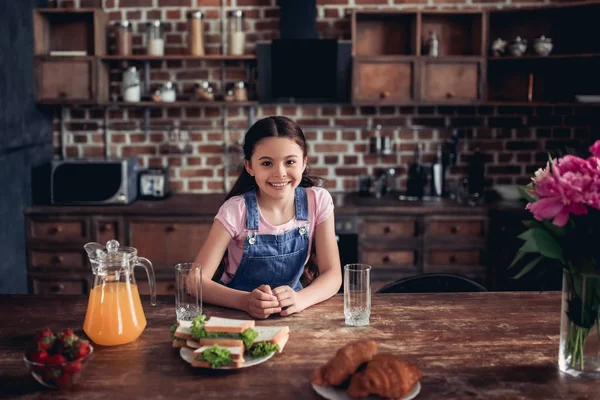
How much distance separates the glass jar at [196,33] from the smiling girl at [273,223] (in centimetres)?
182

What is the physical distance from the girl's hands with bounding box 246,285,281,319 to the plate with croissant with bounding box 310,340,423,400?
0.40 m

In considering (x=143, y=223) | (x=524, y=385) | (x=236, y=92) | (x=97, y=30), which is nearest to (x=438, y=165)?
(x=236, y=92)

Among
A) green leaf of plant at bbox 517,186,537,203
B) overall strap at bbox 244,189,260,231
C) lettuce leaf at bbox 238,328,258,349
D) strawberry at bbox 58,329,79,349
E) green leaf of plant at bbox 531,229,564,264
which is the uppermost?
green leaf of plant at bbox 517,186,537,203

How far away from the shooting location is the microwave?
11.7 feet

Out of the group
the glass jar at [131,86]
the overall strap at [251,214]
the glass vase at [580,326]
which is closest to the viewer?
the glass vase at [580,326]

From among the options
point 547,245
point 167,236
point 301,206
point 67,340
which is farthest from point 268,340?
point 167,236

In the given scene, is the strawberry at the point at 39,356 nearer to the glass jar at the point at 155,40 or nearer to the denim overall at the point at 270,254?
the denim overall at the point at 270,254

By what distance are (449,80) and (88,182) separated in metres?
2.04

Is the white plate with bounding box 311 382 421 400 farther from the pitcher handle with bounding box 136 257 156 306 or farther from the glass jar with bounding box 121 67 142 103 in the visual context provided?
the glass jar with bounding box 121 67 142 103

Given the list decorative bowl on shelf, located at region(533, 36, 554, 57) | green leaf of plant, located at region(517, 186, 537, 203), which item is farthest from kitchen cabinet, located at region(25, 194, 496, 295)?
green leaf of plant, located at region(517, 186, 537, 203)

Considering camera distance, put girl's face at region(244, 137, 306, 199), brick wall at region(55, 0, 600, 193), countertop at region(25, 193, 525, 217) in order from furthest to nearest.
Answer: brick wall at region(55, 0, 600, 193) < countertop at region(25, 193, 525, 217) < girl's face at region(244, 137, 306, 199)

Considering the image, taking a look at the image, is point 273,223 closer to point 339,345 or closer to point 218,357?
point 339,345

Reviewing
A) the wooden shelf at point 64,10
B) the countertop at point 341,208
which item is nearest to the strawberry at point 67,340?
the countertop at point 341,208

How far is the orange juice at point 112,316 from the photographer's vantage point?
145cm
